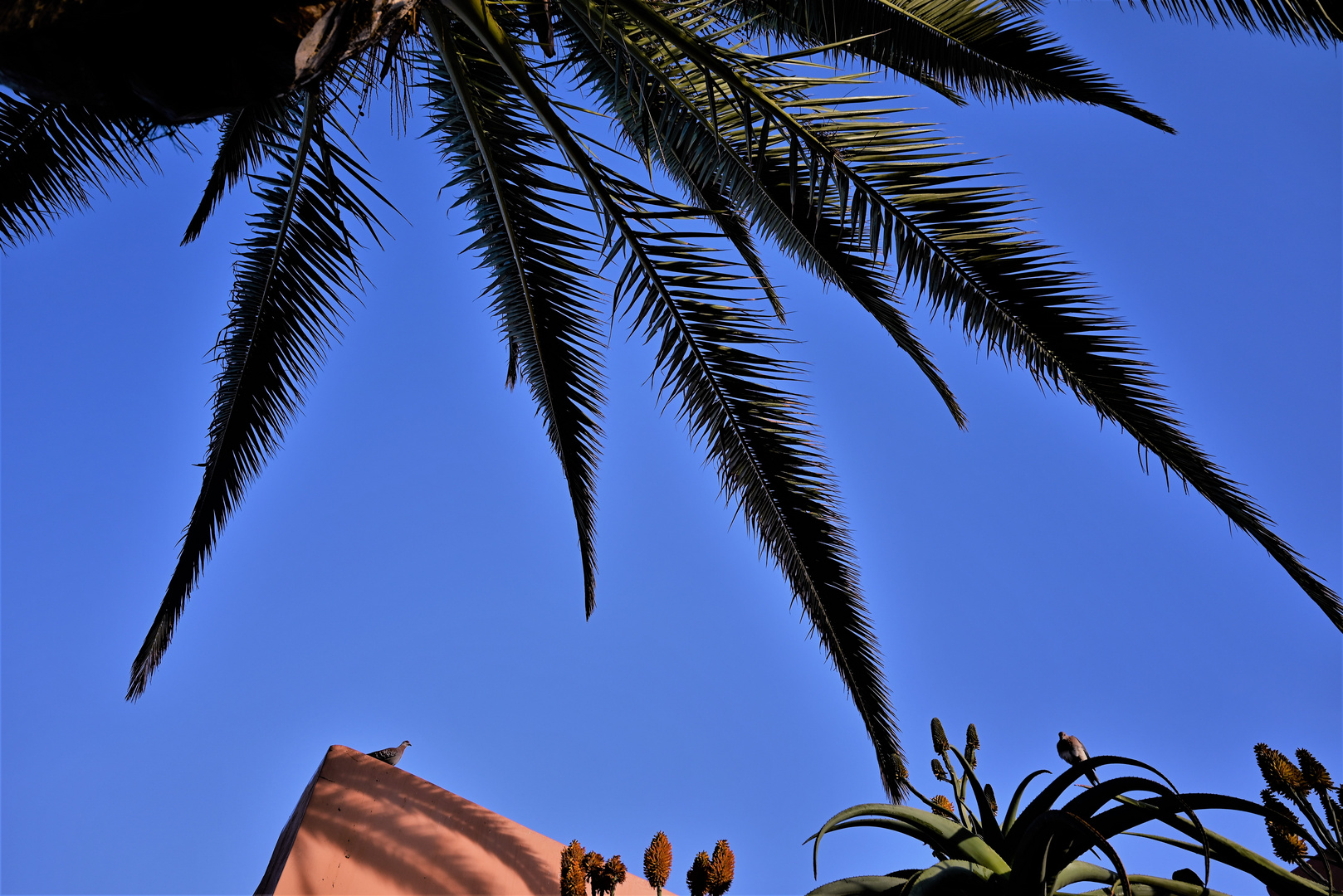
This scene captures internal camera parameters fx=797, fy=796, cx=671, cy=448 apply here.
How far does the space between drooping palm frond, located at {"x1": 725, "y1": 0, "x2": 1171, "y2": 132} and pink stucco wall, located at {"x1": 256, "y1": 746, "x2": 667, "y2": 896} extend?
173 inches

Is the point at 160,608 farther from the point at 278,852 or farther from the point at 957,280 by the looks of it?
the point at 957,280

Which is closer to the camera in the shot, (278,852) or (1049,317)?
(1049,317)

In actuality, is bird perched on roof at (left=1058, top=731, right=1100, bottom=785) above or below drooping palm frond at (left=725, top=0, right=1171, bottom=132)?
below

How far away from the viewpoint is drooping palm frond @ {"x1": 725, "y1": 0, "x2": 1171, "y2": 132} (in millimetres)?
3588

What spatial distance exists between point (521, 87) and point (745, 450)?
2.05m

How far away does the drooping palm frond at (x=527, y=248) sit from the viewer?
4.05 metres

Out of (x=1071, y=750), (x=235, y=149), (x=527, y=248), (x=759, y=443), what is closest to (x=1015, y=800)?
(x=1071, y=750)

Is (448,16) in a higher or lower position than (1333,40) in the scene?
higher

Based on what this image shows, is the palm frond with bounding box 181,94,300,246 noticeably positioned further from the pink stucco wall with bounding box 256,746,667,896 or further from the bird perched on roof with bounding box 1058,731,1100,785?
the bird perched on roof with bounding box 1058,731,1100,785

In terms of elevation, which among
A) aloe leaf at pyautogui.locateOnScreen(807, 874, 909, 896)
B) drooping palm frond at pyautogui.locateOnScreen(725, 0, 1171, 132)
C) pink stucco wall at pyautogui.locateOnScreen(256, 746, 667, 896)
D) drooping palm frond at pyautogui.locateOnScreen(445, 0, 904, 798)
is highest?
drooping palm frond at pyautogui.locateOnScreen(725, 0, 1171, 132)

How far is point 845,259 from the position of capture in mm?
3877

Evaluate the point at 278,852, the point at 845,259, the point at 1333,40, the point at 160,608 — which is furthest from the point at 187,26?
the point at 278,852

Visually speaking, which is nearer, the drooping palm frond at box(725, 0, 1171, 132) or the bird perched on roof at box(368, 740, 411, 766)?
the drooping palm frond at box(725, 0, 1171, 132)

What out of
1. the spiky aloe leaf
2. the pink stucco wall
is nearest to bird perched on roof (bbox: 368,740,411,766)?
the pink stucco wall
